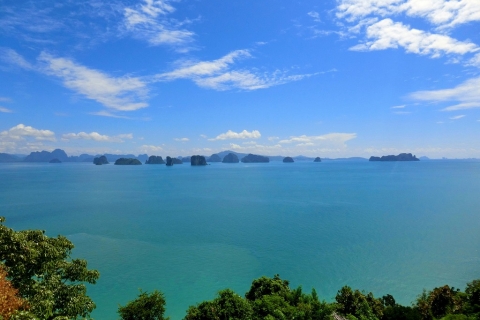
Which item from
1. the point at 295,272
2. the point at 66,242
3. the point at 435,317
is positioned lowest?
the point at 295,272

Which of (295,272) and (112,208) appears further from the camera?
(112,208)

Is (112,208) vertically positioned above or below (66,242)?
below

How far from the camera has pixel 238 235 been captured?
38.9 metres

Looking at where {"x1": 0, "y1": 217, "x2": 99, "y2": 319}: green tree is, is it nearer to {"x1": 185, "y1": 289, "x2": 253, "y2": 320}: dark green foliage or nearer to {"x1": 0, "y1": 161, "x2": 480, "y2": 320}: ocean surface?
{"x1": 185, "y1": 289, "x2": 253, "y2": 320}: dark green foliage

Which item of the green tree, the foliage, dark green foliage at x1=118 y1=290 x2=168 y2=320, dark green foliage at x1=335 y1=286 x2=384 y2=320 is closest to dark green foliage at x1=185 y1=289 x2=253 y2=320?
dark green foliage at x1=118 y1=290 x2=168 y2=320

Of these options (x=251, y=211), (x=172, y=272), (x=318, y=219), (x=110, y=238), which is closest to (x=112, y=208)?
(x=110, y=238)

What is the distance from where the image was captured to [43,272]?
35.4 feet

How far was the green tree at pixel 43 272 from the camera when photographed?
9.84 metres

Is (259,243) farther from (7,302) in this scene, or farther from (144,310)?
(7,302)

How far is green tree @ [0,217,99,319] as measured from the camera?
9.84 metres

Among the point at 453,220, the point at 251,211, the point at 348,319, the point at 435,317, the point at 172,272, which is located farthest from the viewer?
the point at 251,211

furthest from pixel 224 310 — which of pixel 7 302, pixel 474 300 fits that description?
pixel 474 300

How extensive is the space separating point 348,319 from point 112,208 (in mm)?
53447

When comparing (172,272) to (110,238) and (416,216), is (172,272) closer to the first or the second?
(110,238)
